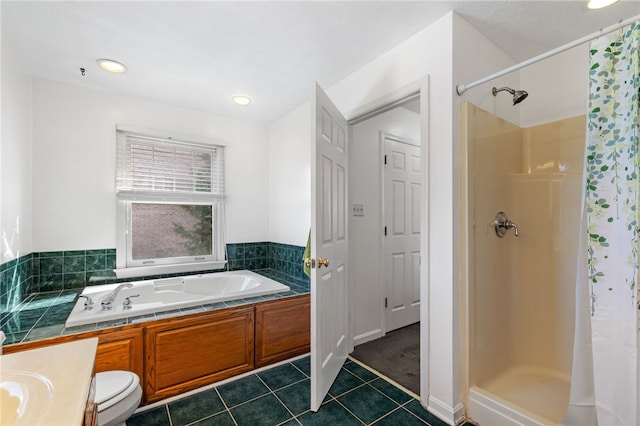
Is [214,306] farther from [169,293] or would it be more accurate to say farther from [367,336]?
[367,336]

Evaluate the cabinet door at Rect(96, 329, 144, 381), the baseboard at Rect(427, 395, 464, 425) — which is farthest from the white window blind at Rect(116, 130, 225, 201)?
the baseboard at Rect(427, 395, 464, 425)

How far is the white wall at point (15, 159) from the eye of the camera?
6.08 ft

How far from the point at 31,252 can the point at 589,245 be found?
362 centimetres

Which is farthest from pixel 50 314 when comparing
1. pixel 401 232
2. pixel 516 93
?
pixel 516 93

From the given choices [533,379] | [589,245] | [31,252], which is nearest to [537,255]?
[533,379]

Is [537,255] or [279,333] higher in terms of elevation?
[537,255]

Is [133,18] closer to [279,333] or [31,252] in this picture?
[31,252]

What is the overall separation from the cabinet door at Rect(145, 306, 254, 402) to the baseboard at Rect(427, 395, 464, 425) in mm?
1277

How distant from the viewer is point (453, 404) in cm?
165

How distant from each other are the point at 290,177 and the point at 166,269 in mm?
1546

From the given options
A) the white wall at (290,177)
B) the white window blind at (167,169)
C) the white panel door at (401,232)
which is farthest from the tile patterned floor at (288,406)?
the white window blind at (167,169)

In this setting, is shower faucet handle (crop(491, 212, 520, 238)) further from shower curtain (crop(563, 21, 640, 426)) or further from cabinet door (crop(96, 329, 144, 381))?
cabinet door (crop(96, 329, 144, 381))

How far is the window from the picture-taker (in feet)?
9.12

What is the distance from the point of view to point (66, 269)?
250 cm
